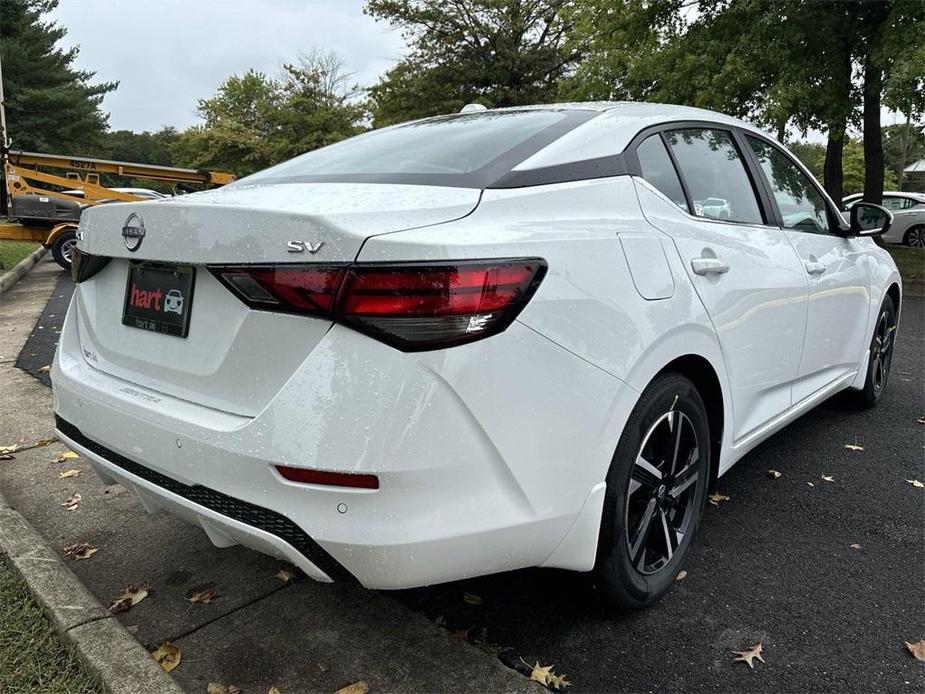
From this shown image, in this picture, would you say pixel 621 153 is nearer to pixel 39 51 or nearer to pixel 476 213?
pixel 476 213

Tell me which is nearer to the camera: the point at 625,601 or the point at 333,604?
the point at 625,601

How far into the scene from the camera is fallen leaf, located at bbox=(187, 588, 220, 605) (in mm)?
2424

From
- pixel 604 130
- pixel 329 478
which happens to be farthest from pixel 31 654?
pixel 604 130

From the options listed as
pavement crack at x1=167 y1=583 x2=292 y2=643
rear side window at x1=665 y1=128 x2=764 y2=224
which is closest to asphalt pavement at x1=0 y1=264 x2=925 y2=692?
pavement crack at x1=167 y1=583 x2=292 y2=643

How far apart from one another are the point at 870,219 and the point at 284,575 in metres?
3.46

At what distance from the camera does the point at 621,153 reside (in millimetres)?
2219

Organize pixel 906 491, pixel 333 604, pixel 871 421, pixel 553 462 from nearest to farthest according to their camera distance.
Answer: pixel 553 462 → pixel 333 604 → pixel 906 491 → pixel 871 421

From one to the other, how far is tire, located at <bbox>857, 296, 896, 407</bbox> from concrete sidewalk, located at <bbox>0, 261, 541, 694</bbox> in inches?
127

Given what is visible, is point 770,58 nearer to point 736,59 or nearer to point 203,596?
point 736,59

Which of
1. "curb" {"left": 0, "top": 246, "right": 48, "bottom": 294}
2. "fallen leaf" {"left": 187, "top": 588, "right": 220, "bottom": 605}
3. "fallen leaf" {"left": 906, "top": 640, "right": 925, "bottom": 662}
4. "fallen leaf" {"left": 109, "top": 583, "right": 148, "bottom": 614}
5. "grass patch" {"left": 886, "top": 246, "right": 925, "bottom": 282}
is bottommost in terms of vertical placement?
"curb" {"left": 0, "top": 246, "right": 48, "bottom": 294}

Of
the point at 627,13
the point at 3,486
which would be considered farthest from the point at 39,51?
the point at 3,486

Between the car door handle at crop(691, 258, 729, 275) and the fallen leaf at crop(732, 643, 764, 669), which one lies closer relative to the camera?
the fallen leaf at crop(732, 643, 764, 669)

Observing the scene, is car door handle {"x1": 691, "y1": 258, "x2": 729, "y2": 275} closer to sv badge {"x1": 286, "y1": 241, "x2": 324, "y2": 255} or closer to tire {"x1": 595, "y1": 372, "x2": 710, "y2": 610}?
tire {"x1": 595, "y1": 372, "x2": 710, "y2": 610}

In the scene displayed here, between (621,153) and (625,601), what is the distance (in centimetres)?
137
